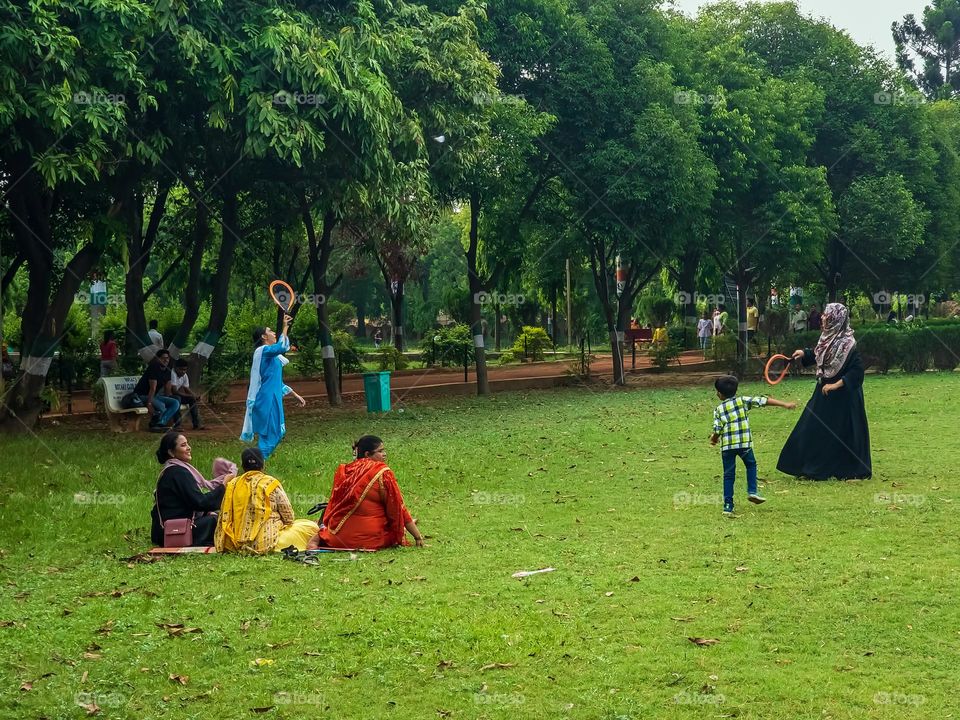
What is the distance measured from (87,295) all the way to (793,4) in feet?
79.6

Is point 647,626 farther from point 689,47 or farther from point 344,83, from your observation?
point 689,47

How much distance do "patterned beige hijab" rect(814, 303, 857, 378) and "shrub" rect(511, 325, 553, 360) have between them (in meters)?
26.8

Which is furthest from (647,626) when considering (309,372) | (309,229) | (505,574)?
(309,372)

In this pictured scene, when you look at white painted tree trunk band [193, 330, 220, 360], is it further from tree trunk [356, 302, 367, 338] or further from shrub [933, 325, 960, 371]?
tree trunk [356, 302, 367, 338]

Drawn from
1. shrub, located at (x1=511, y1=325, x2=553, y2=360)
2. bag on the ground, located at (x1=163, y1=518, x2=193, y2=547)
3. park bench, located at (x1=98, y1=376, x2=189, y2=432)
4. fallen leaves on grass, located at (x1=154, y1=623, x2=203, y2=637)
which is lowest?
fallen leaves on grass, located at (x1=154, y1=623, x2=203, y2=637)

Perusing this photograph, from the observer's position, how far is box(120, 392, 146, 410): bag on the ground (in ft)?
63.1

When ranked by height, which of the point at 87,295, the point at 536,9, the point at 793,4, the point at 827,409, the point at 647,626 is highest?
the point at 793,4

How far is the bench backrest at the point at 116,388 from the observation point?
1928 cm

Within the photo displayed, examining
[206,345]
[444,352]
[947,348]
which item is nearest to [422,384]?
[444,352]

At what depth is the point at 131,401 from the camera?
19.4 meters

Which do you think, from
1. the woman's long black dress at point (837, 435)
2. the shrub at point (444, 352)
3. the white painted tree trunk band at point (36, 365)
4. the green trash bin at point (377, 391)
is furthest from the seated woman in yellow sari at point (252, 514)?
the shrub at point (444, 352)

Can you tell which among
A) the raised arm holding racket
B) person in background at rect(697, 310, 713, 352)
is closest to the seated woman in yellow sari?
the raised arm holding racket

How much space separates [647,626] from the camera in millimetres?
7520

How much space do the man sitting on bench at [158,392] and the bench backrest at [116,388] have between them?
341 millimetres
